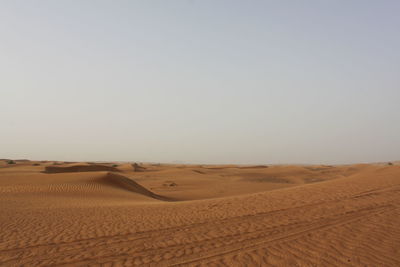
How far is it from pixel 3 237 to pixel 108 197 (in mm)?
9962

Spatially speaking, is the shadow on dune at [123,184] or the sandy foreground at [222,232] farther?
the shadow on dune at [123,184]

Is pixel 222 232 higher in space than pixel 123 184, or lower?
lower

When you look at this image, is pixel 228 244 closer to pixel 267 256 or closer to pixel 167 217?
pixel 267 256

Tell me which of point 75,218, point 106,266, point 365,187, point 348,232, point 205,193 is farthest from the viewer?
point 205,193

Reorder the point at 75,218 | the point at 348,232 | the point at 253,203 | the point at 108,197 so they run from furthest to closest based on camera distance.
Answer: the point at 108,197
the point at 253,203
the point at 75,218
the point at 348,232

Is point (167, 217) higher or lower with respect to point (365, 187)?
lower

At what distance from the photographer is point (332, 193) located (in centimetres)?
1281

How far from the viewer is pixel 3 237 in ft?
25.8

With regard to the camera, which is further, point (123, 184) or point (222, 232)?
point (123, 184)

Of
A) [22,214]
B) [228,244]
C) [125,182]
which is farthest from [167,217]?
[125,182]

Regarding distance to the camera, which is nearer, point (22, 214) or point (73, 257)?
point (73, 257)

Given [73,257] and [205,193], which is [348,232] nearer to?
[73,257]

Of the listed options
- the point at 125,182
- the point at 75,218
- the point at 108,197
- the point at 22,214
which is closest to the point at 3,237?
the point at 75,218

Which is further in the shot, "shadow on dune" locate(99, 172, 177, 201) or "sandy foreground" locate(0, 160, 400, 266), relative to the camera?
"shadow on dune" locate(99, 172, 177, 201)
